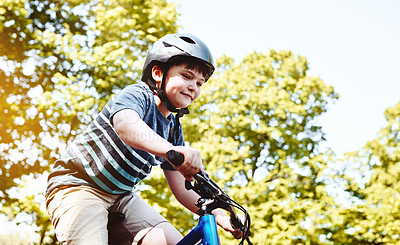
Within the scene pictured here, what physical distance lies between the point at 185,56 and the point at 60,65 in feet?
30.2

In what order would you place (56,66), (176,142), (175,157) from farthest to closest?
(56,66) → (176,142) → (175,157)

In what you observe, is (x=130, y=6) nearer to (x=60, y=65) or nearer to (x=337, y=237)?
(x=60, y=65)

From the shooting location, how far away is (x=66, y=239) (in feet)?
6.70

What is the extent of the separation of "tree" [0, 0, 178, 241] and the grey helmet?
7.28m

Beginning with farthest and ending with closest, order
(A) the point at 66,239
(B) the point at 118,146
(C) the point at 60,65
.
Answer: (C) the point at 60,65, (B) the point at 118,146, (A) the point at 66,239

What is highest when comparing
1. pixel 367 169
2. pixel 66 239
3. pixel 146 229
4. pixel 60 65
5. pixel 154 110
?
pixel 367 169

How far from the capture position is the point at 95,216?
6.95ft

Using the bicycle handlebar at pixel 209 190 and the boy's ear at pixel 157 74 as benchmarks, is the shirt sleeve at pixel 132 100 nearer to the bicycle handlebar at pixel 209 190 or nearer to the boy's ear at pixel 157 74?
the boy's ear at pixel 157 74

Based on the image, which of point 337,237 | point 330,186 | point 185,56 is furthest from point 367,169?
point 185,56

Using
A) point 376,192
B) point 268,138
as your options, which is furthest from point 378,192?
point 268,138

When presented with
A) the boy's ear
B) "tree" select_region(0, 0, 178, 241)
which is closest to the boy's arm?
the boy's ear

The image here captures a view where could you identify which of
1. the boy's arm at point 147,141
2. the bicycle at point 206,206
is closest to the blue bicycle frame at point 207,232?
the bicycle at point 206,206

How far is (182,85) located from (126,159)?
62 cm

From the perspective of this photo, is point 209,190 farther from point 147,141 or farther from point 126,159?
point 126,159
